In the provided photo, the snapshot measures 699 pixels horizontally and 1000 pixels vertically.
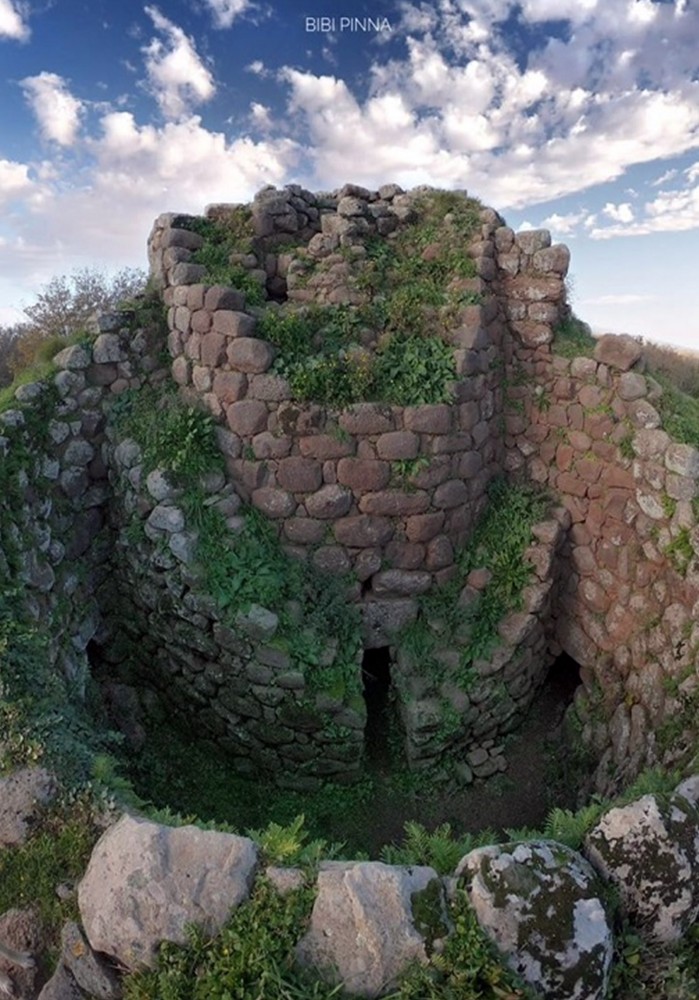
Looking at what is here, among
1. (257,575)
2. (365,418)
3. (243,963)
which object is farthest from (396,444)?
(243,963)

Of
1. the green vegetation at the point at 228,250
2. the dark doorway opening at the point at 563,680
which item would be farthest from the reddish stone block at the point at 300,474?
the dark doorway opening at the point at 563,680

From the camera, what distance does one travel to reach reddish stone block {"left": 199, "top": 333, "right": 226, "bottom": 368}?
6.07 meters

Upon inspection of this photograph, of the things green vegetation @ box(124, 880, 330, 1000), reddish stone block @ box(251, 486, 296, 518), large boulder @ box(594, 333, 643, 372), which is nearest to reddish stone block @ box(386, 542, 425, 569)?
reddish stone block @ box(251, 486, 296, 518)

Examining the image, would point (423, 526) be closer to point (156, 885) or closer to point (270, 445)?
point (270, 445)

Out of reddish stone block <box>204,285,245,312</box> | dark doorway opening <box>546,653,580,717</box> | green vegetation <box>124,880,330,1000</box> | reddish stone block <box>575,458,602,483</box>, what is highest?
reddish stone block <box>204,285,245,312</box>

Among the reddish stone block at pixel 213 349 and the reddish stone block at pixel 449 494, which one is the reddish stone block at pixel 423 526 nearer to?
the reddish stone block at pixel 449 494

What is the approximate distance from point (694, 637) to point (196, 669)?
407 cm

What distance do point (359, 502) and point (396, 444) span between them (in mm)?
577

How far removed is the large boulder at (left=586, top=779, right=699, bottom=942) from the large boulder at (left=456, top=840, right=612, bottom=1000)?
0.65ft

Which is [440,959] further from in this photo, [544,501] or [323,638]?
[544,501]

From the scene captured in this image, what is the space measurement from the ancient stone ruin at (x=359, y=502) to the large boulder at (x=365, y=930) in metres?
3.04

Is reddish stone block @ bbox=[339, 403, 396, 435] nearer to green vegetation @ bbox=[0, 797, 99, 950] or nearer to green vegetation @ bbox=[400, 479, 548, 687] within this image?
green vegetation @ bbox=[400, 479, 548, 687]

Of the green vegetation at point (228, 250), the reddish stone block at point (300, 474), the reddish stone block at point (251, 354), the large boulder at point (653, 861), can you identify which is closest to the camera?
the large boulder at point (653, 861)

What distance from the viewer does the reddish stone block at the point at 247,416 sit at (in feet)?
19.8
